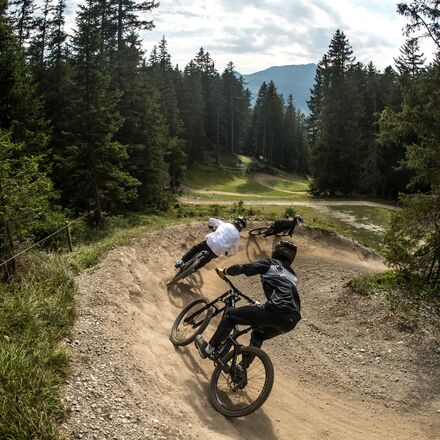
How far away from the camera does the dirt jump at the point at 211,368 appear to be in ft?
20.7

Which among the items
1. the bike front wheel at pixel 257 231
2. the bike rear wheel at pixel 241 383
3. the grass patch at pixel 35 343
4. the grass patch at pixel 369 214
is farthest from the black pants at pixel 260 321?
the grass patch at pixel 369 214

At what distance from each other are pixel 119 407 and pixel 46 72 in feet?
111

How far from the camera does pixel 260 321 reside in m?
7.50

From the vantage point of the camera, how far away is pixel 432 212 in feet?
47.8

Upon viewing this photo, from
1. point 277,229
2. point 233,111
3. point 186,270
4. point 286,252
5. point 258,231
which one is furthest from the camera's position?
point 233,111

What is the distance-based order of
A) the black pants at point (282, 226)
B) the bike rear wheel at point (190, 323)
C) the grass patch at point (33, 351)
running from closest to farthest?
the grass patch at point (33, 351) → the bike rear wheel at point (190, 323) → the black pants at point (282, 226)

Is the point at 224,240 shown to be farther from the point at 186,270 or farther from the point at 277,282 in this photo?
the point at 277,282

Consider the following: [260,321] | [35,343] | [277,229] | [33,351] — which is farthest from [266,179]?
[33,351]

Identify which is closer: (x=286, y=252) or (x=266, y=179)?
(x=286, y=252)

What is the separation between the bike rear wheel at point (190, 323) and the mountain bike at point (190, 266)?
255 centimetres

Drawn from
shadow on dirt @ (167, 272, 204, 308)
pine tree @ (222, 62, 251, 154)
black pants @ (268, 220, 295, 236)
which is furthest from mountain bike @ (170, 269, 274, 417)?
pine tree @ (222, 62, 251, 154)

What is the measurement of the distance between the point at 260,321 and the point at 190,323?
2651 millimetres

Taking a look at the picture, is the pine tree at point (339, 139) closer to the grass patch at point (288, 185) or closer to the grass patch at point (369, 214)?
the grass patch at point (369, 214)

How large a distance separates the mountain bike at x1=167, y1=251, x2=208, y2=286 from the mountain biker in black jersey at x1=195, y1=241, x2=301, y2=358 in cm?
426
